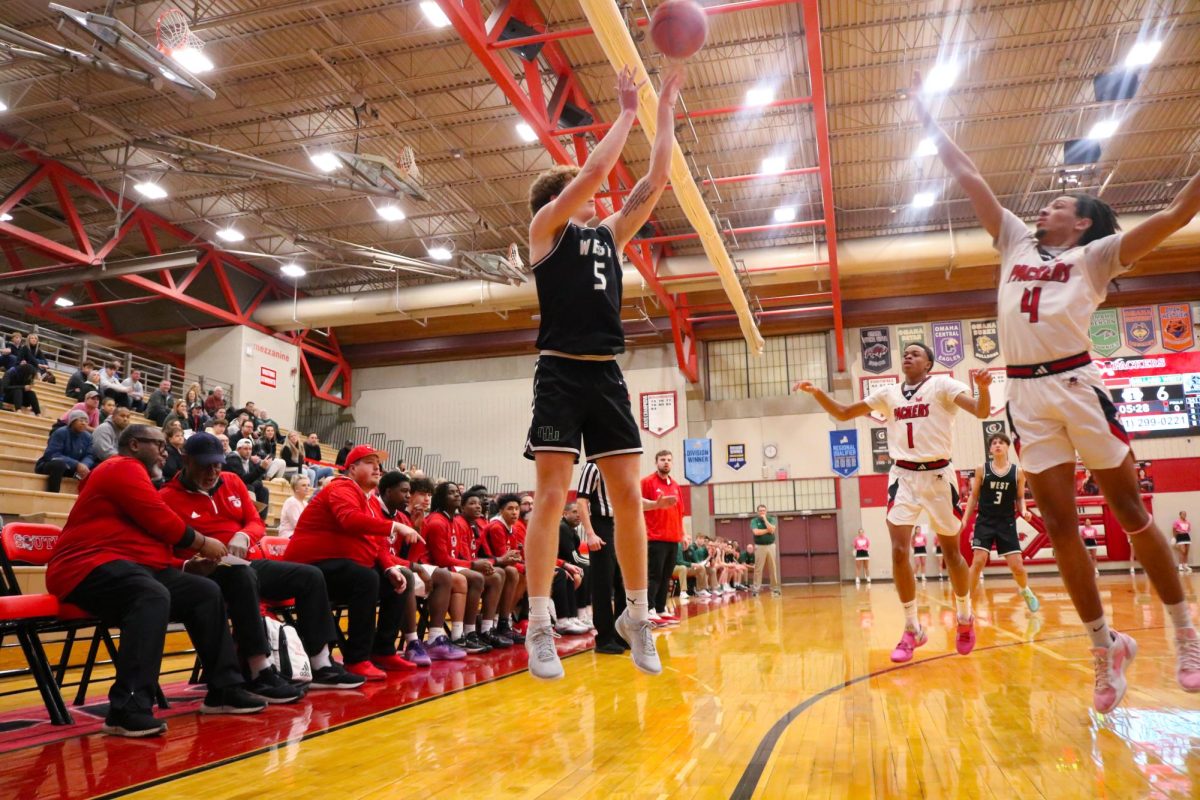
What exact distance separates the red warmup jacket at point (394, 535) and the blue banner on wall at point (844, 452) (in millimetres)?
18126

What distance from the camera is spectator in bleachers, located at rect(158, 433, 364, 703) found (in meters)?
4.50

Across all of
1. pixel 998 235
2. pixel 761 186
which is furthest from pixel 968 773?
pixel 761 186

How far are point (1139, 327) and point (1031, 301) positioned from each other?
73.3ft

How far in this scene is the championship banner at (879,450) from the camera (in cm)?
2303

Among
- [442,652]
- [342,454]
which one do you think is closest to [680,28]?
[442,652]

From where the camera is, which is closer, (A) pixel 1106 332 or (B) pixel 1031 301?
(B) pixel 1031 301

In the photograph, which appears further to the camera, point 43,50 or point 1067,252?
point 43,50

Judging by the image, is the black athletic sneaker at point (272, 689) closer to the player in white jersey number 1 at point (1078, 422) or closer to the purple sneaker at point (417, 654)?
the purple sneaker at point (417, 654)

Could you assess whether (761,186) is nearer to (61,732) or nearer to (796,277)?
(796,277)

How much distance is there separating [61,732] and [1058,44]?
52.1 feet

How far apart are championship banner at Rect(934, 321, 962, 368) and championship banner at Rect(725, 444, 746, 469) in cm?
575

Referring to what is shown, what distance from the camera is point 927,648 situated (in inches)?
244

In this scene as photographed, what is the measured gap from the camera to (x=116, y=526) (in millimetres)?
4043

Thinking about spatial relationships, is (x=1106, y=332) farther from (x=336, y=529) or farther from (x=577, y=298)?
(x=577, y=298)
